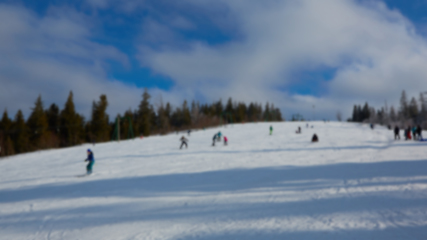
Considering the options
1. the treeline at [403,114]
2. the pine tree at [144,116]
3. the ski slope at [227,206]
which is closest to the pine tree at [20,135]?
the pine tree at [144,116]

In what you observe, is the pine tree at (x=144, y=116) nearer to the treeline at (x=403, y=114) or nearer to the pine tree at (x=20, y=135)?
the pine tree at (x=20, y=135)

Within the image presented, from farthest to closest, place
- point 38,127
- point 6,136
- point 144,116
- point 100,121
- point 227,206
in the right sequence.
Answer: point 144,116 < point 100,121 < point 38,127 < point 6,136 < point 227,206

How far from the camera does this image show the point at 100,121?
2405 inches

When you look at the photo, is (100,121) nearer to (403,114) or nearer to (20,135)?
(20,135)

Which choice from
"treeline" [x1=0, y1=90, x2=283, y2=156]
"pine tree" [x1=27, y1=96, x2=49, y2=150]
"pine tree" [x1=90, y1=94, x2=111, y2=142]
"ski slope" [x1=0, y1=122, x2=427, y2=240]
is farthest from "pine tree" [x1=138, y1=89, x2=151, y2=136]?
"ski slope" [x1=0, y1=122, x2=427, y2=240]

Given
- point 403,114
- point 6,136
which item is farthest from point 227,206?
point 403,114

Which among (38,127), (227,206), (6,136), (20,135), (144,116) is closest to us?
(227,206)

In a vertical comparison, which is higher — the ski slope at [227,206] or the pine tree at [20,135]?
the pine tree at [20,135]

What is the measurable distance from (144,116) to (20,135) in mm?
29253

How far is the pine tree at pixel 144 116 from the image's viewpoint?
68.9 meters

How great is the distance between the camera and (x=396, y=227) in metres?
4.91

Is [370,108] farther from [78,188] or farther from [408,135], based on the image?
[78,188]

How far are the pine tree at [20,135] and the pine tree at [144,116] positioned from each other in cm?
2705

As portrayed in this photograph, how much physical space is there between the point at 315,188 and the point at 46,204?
1036 cm
